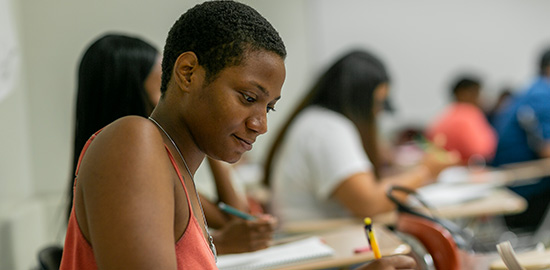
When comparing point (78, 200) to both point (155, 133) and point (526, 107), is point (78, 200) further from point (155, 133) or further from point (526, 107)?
point (526, 107)

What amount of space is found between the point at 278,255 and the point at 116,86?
0.62 meters

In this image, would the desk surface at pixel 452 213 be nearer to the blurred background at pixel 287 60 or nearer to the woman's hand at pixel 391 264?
the blurred background at pixel 287 60

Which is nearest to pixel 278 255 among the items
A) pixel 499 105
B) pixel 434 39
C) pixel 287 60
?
pixel 287 60

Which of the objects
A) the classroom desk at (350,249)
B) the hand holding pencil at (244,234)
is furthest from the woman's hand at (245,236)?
the classroom desk at (350,249)

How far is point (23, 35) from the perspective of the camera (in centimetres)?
227

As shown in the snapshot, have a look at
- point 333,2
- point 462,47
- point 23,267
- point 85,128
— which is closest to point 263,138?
point 23,267

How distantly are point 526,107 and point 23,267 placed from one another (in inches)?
133

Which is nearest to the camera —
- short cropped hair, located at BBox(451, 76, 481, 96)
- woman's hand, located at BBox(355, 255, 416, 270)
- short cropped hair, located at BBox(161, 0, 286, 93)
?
short cropped hair, located at BBox(161, 0, 286, 93)

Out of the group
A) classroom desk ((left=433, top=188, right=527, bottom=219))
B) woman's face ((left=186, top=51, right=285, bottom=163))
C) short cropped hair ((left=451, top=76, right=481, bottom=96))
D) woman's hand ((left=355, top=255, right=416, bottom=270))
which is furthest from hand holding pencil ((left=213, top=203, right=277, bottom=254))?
short cropped hair ((left=451, top=76, right=481, bottom=96))

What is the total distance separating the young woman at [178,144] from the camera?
2.45 ft

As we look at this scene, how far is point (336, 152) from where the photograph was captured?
2.16 metres

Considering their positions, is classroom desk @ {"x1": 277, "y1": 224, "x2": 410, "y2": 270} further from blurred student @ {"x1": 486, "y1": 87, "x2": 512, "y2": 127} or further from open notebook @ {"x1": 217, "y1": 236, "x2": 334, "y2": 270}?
blurred student @ {"x1": 486, "y1": 87, "x2": 512, "y2": 127}

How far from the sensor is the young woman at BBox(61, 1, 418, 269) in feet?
2.45

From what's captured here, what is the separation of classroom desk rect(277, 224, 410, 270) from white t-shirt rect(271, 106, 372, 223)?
1.41 feet
